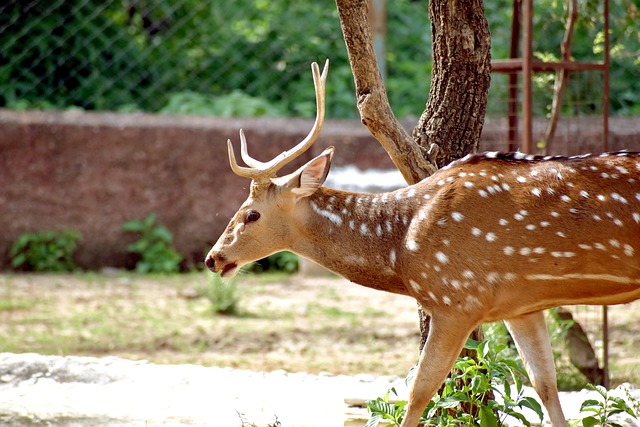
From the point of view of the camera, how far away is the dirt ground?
6.31 m

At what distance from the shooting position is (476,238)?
371cm

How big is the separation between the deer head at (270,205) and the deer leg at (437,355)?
2.29 ft

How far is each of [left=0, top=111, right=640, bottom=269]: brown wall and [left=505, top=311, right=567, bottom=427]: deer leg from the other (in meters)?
5.06

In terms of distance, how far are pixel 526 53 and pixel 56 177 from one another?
5183 millimetres

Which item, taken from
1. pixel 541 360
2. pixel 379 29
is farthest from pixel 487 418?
pixel 379 29

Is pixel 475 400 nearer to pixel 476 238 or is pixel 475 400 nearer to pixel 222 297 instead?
pixel 476 238

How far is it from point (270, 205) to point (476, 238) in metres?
0.81

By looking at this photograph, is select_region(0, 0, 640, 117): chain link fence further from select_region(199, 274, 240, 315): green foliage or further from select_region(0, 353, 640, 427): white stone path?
select_region(0, 353, 640, 427): white stone path

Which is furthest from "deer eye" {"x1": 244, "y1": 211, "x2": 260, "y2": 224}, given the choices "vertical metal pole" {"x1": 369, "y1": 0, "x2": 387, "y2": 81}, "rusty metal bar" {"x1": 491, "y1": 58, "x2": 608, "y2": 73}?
"vertical metal pole" {"x1": 369, "y1": 0, "x2": 387, "y2": 81}

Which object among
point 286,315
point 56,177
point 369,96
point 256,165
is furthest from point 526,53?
point 56,177

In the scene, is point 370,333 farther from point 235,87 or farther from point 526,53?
point 235,87

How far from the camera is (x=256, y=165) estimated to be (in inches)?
163

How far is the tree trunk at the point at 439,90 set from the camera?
166 inches

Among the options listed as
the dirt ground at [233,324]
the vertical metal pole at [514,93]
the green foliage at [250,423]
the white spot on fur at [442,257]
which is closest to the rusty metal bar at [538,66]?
the vertical metal pole at [514,93]
